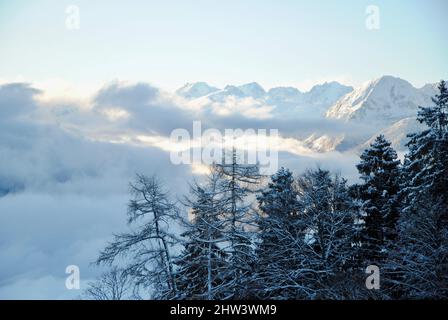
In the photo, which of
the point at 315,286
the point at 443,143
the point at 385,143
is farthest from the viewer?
the point at 385,143

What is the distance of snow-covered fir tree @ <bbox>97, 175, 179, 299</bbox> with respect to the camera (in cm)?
1770

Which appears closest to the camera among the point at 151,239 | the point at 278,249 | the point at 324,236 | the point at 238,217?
the point at 151,239

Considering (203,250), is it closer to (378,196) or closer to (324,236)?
(324,236)

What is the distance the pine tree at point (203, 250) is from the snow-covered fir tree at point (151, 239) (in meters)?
0.71

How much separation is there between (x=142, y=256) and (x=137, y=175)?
3.67m

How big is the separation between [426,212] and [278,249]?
8.02m

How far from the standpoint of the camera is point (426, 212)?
21.3m

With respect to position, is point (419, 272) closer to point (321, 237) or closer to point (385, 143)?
point (321, 237)

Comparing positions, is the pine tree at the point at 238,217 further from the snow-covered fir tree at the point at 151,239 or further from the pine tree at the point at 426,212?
the pine tree at the point at 426,212

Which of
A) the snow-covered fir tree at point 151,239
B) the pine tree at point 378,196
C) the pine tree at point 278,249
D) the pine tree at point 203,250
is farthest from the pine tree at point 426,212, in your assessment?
the snow-covered fir tree at point 151,239

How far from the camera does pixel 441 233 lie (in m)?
20.3

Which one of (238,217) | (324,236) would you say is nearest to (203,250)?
(238,217)

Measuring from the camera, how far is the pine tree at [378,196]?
90.5ft
